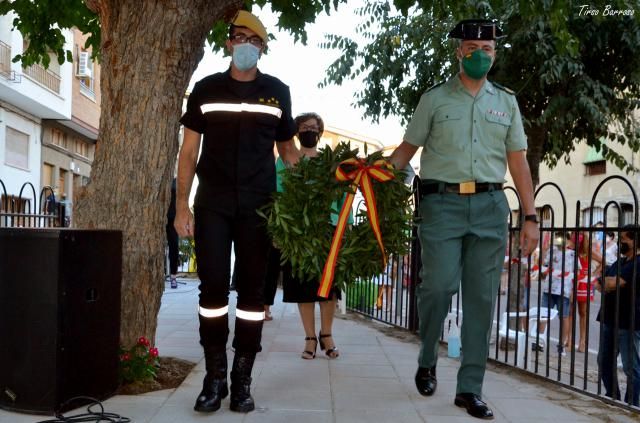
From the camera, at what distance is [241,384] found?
12.7 ft

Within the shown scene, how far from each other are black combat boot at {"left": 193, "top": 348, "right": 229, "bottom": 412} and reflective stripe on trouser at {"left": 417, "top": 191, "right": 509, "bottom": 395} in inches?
48.6

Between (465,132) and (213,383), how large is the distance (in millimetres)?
1986

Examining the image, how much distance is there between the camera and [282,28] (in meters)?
8.56

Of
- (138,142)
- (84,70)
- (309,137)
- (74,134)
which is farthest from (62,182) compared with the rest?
(138,142)

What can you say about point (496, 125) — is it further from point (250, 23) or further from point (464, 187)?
point (250, 23)

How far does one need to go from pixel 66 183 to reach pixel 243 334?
2853cm

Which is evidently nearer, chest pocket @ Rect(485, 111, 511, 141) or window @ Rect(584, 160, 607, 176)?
chest pocket @ Rect(485, 111, 511, 141)

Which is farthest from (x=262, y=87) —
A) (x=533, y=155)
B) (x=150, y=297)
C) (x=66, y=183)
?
(x=66, y=183)

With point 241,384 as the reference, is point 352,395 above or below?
below

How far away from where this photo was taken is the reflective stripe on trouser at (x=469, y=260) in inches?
161

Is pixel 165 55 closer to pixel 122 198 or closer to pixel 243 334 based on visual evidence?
pixel 122 198

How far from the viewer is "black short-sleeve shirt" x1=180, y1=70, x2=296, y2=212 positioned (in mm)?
3891

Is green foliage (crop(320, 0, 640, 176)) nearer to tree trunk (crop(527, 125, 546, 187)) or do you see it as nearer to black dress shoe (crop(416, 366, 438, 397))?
tree trunk (crop(527, 125, 546, 187))

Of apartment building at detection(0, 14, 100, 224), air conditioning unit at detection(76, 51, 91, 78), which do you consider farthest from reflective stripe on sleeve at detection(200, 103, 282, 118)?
air conditioning unit at detection(76, 51, 91, 78)
